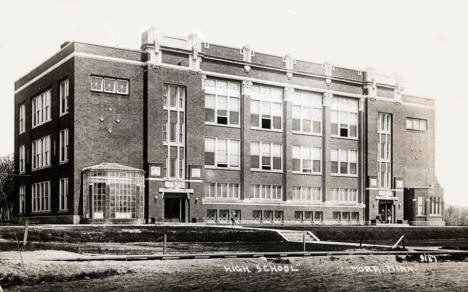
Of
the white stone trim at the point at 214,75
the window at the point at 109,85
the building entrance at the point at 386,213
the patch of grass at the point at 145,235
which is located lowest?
the building entrance at the point at 386,213

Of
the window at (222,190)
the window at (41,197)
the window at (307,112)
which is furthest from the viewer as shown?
the window at (307,112)

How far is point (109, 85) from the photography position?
150ft

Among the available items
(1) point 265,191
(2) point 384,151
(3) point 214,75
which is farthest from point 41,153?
(2) point 384,151

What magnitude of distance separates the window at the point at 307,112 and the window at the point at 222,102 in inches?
242

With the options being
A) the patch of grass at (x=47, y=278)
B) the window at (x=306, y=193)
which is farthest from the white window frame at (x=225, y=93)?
the patch of grass at (x=47, y=278)

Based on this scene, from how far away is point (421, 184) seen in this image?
200ft

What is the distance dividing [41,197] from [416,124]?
117ft

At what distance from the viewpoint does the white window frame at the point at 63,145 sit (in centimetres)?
4634

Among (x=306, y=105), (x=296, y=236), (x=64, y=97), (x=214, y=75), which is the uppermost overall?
(x=214, y=75)

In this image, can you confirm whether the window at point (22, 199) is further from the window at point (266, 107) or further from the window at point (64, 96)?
the window at point (266, 107)

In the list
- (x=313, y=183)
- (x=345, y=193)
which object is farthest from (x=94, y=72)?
(x=345, y=193)

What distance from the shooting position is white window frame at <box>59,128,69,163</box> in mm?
46344

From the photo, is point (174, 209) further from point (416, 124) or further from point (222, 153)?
point (416, 124)

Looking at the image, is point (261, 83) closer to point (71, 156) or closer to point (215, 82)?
point (215, 82)
